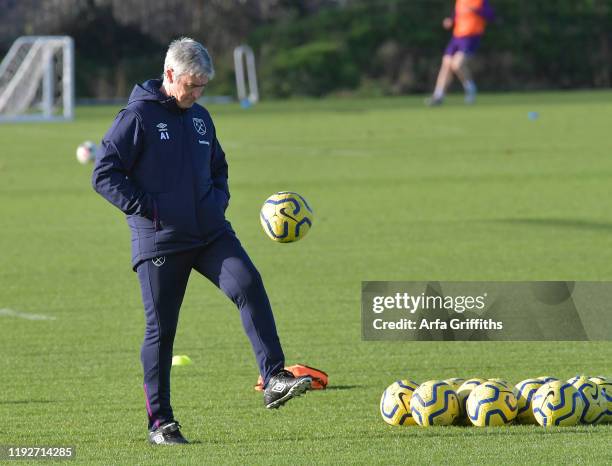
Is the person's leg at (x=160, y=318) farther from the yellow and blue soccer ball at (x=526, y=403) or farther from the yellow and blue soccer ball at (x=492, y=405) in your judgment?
the yellow and blue soccer ball at (x=526, y=403)

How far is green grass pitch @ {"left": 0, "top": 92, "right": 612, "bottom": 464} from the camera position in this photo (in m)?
7.45

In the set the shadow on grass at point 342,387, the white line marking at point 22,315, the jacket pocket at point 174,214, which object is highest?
the jacket pocket at point 174,214

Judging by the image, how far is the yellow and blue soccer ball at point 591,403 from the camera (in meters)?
7.55

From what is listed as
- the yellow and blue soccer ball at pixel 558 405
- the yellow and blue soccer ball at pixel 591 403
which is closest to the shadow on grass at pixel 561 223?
the yellow and blue soccer ball at pixel 591 403

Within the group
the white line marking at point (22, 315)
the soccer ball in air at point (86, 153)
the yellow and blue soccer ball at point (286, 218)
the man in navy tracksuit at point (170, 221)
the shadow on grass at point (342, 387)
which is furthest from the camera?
the soccer ball in air at point (86, 153)

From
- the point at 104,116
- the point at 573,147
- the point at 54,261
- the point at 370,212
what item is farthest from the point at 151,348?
the point at 104,116

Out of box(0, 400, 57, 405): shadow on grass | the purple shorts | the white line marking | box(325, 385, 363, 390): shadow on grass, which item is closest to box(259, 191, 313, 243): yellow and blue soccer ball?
box(325, 385, 363, 390): shadow on grass

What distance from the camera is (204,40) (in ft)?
187

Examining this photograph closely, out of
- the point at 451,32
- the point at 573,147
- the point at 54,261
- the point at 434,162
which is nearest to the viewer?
the point at 54,261

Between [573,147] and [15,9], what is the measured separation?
39.0 meters

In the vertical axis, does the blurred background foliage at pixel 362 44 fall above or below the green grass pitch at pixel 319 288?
below

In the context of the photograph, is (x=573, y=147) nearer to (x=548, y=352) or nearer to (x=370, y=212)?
(x=370, y=212)

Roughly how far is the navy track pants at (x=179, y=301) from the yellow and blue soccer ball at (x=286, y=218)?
101 centimetres

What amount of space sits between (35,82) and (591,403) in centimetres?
3481
